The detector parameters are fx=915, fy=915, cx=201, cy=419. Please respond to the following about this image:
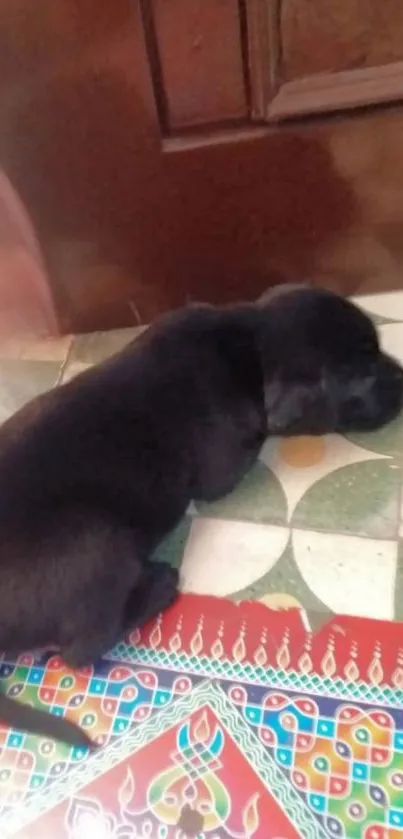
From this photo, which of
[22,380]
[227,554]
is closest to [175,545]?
[227,554]

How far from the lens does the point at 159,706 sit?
1.00 m

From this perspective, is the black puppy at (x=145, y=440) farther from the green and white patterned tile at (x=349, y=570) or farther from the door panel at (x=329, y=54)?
the door panel at (x=329, y=54)

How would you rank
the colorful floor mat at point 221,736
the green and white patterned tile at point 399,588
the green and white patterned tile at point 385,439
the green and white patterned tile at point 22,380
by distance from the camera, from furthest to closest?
the green and white patterned tile at point 22,380, the green and white patterned tile at point 385,439, the green and white patterned tile at point 399,588, the colorful floor mat at point 221,736

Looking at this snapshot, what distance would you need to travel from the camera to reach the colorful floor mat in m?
0.92

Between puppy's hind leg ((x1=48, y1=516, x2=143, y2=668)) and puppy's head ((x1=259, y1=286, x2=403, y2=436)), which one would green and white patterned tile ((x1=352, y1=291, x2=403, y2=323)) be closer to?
puppy's head ((x1=259, y1=286, x2=403, y2=436))

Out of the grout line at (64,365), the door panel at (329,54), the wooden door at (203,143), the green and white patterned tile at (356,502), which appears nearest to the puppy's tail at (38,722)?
the green and white patterned tile at (356,502)

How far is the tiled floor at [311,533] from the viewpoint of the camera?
1.06m

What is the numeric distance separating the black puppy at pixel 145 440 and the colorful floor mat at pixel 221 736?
5cm

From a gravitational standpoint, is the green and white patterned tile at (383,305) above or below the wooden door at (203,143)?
below

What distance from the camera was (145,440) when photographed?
0.98 metres

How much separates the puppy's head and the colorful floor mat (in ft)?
0.77

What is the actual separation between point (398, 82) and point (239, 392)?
17.1 inches

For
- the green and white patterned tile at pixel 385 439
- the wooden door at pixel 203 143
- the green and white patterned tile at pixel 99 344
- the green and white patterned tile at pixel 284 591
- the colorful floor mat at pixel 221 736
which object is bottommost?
the colorful floor mat at pixel 221 736

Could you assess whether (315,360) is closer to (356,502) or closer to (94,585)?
(356,502)
